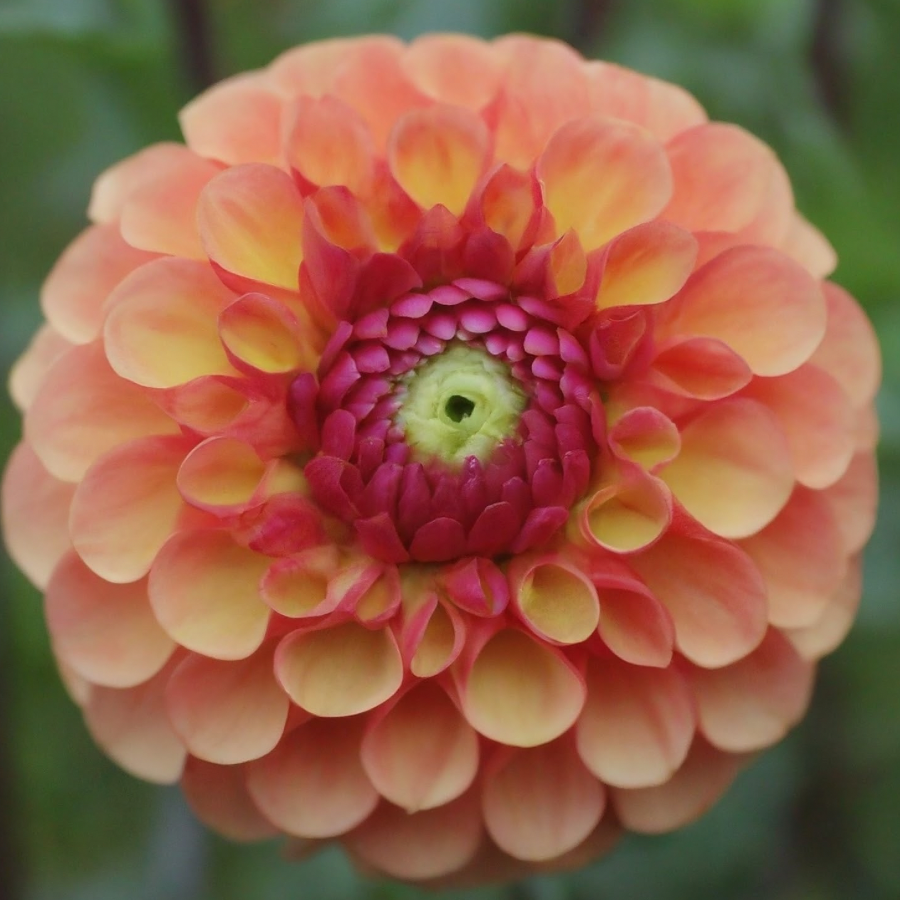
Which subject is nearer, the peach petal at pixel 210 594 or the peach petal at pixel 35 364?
the peach petal at pixel 210 594

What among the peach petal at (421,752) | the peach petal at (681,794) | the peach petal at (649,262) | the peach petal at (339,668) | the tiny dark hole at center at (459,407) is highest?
the peach petal at (649,262)

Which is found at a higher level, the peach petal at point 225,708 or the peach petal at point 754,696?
the peach petal at point 754,696

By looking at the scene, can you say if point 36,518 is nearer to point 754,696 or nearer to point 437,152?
point 437,152

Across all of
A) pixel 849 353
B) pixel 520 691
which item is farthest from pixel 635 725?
pixel 849 353

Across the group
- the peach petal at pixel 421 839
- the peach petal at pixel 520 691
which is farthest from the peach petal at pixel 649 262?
the peach petal at pixel 421 839

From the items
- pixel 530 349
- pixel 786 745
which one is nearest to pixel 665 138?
pixel 530 349

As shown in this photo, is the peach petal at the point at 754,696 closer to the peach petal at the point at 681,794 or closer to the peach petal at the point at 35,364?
the peach petal at the point at 681,794
